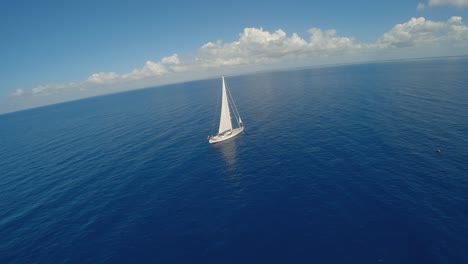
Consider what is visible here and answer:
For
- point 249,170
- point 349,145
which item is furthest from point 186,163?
point 349,145

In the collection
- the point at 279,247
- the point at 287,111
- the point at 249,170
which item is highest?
the point at 287,111

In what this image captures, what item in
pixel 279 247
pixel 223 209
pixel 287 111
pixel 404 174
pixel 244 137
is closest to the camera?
pixel 279 247

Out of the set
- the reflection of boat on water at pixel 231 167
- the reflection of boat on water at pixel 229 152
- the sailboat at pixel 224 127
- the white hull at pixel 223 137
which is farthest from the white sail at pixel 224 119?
the reflection of boat on water at pixel 229 152

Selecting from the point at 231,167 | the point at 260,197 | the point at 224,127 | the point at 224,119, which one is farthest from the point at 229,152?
the point at 260,197

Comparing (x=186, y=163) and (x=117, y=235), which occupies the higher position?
(x=186, y=163)

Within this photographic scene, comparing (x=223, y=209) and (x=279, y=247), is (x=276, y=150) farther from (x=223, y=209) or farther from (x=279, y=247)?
(x=279, y=247)

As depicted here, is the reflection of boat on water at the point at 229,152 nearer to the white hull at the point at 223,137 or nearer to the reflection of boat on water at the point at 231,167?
the reflection of boat on water at the point at 231,167

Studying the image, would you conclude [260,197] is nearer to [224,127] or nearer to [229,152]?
[229,152]

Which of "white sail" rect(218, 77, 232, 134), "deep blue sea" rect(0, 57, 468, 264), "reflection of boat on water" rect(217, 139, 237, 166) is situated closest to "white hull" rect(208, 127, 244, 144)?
"white sail" rect(218, 77, 232, 134)

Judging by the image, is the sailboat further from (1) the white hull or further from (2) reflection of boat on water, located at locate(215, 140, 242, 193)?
(2) reflection of boat on water, located at locate(215, 140, 242, 193)
